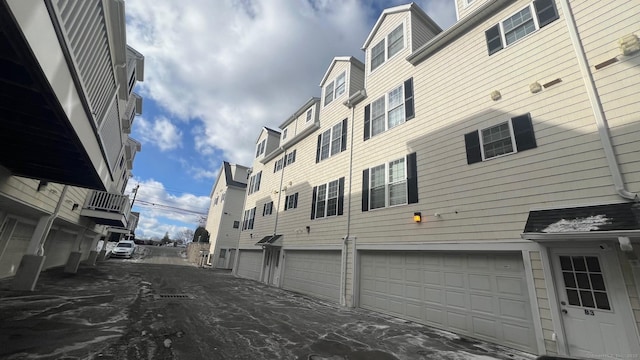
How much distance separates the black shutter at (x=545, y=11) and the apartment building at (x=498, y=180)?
0.04 metres

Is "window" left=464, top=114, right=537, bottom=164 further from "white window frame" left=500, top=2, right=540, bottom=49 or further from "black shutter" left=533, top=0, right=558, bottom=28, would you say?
"black shutter" left=533, top=0, right=558, bottom=28

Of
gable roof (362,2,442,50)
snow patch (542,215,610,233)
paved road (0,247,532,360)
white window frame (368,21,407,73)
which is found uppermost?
gable roof (362,2,442,50)

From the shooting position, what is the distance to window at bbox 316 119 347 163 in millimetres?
12235

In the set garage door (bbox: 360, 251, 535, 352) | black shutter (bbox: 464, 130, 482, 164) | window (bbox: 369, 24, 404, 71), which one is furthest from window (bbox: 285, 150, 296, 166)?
black shutter (bbox: 464, 130, 482, 164)

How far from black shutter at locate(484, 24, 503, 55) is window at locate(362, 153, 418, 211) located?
3531mm

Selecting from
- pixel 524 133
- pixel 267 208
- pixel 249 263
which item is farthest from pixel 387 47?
pixel 249 263

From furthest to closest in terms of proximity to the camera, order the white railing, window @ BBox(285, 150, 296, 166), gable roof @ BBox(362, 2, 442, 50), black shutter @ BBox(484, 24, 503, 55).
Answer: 1. window @ BBox(285, 150, 296, 166)
2. the white railing
3. gable roof @ BBox(362, 2, 442, 50)
4. black shutter @ BBox(484, 24, 503, 55)

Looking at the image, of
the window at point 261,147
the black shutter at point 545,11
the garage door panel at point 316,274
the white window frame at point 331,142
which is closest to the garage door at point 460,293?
the garage door panel at point 316,274

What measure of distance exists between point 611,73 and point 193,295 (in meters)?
12.8

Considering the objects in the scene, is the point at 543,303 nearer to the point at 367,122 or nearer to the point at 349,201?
the point at 349,201

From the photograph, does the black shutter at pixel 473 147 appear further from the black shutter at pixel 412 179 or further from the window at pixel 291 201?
the window at pixel 291 201

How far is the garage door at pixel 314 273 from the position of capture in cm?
1082

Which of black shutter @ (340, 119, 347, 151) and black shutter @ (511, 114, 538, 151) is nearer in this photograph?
black shutter @ (511, 114, 538, 151)

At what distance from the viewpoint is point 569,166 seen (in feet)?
17.5
